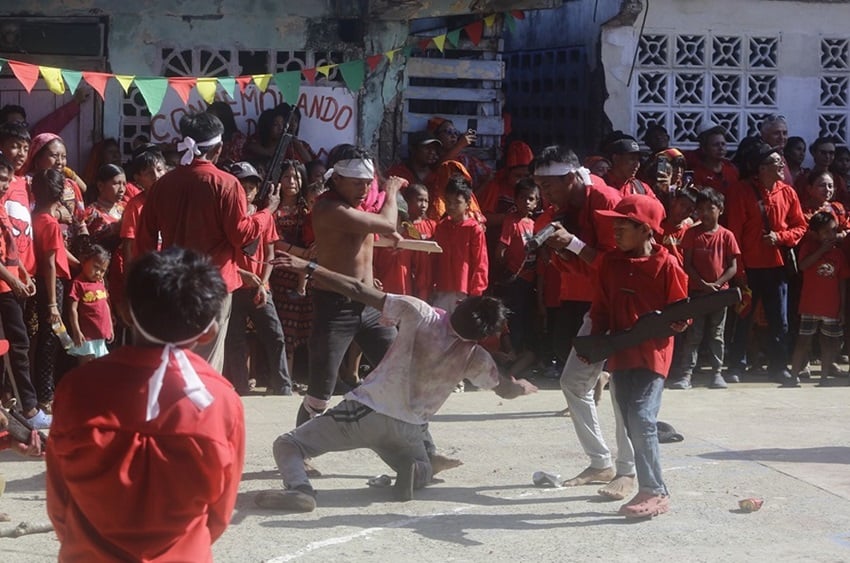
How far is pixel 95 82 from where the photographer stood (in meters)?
9.31

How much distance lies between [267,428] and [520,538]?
2525 millimetres

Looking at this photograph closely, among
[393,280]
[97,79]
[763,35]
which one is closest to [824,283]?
[763,35]

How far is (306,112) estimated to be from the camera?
11.0 metres

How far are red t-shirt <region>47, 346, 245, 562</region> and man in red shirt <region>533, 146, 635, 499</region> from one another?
3.47 metres

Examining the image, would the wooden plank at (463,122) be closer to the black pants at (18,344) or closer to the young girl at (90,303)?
the young girl at (90,303)

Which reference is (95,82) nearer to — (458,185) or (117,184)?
(117,184)

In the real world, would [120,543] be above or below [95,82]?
below

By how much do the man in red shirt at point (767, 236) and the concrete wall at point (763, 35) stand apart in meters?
1.90

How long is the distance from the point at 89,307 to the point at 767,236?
5078 mm

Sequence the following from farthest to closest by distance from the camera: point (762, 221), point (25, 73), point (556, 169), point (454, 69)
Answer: point (454, 69)
point (762, 221)
point (25, 73)
point (556, 169)

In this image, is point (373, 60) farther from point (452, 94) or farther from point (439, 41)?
point (452, 94)

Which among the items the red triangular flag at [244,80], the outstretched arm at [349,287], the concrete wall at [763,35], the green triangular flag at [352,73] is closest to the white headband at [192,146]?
the outstretched arm at [349,287]

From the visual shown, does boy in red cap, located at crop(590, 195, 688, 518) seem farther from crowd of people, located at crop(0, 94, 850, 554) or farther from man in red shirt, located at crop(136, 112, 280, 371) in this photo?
man in red shirt, located at crop(136, 112, 280, 371)

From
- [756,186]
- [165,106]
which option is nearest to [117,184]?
[165,106]
